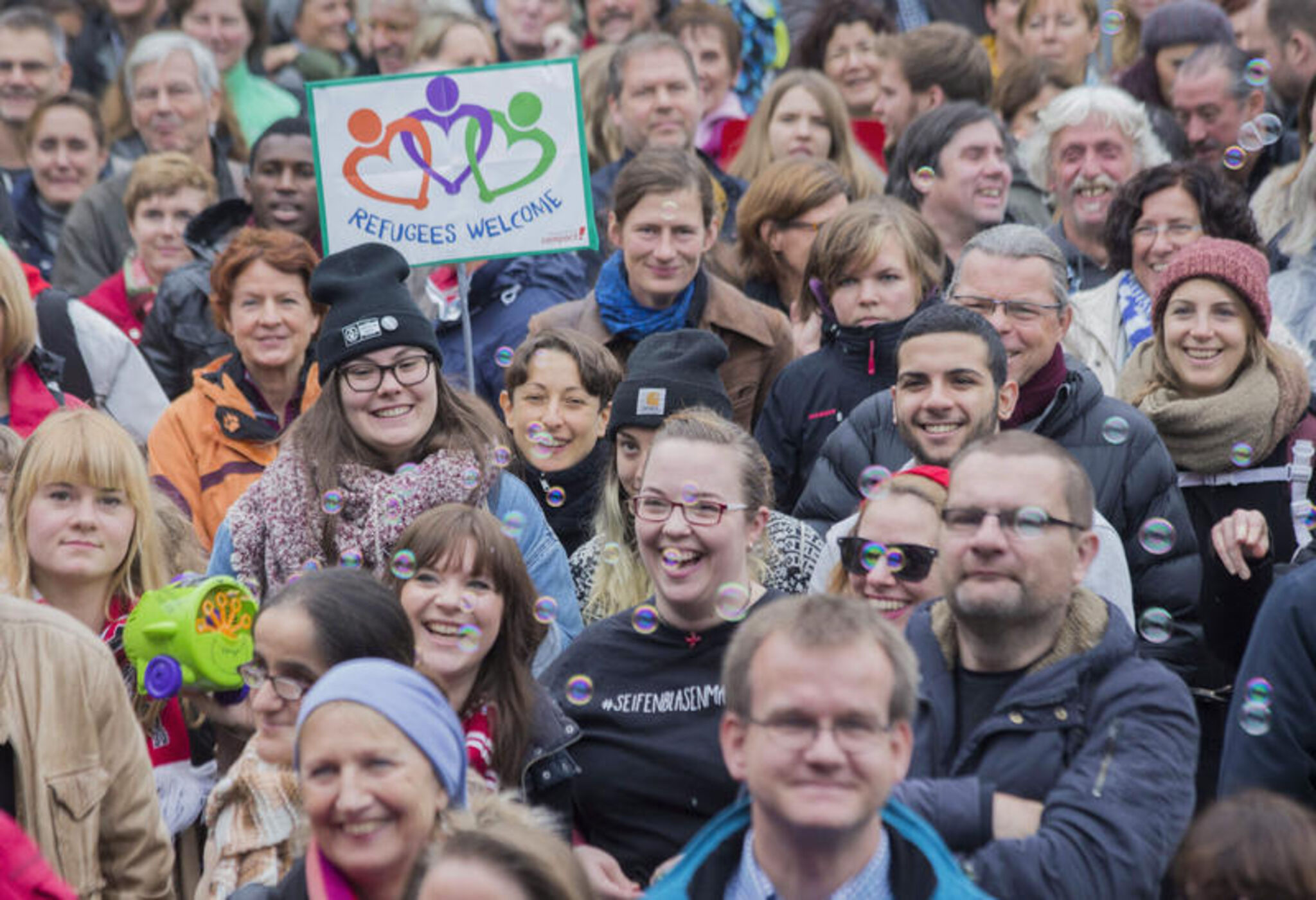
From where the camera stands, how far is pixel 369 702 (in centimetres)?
456

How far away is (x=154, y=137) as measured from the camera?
36.1ft

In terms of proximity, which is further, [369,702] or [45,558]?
[45,558]

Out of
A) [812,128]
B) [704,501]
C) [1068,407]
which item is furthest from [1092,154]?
[704,501]

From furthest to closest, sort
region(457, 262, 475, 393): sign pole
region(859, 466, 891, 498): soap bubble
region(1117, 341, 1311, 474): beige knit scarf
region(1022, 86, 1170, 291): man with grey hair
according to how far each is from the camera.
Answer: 1. region(1022, 86, 1170, 291): man with grey hair
2. region(457, 262, 475, 393): sign pole
3. region(1117, 341, 1311, 474): beige knit scarf
4. region(859, 466, 891, 498): soap bubble

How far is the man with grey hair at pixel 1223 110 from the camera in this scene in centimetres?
992

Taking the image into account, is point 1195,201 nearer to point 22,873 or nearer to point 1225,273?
point 1225,273

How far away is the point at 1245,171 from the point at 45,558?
6.00m

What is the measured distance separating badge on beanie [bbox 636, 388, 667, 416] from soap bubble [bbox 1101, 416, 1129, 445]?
53.6 inches

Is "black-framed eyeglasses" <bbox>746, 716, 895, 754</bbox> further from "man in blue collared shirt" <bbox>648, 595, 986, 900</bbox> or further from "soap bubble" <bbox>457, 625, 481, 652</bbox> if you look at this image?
"soap bubble" <bbox>457, 625, 481, 652</bbox>

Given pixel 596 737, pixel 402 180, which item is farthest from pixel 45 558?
pixel 402 180

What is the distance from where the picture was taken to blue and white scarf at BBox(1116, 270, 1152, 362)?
801 cm

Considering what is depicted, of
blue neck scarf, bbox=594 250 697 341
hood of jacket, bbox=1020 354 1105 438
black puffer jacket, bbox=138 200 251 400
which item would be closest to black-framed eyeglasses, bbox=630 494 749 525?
hood of jacket, bbox=1020 354 1105 438

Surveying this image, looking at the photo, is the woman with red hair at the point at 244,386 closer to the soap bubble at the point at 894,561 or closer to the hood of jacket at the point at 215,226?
the hood of jacket at the point at 215,226

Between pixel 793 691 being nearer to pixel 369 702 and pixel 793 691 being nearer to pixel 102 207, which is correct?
pixel 369 702
